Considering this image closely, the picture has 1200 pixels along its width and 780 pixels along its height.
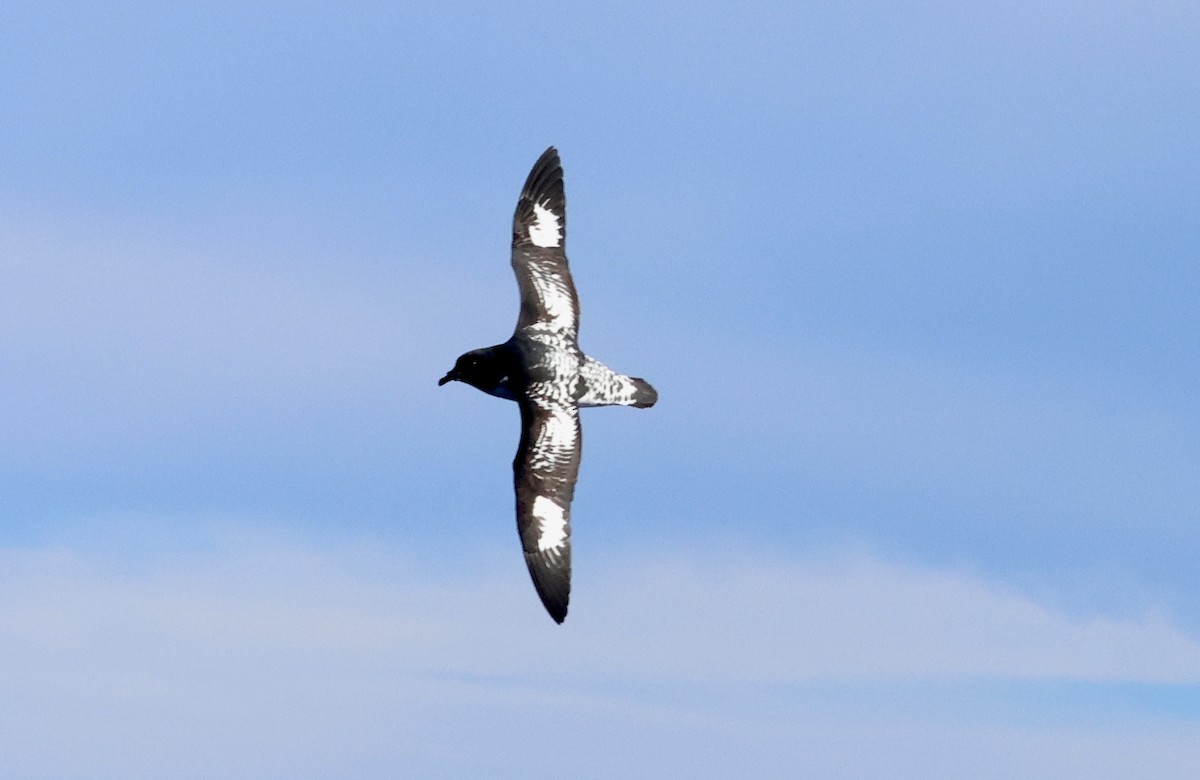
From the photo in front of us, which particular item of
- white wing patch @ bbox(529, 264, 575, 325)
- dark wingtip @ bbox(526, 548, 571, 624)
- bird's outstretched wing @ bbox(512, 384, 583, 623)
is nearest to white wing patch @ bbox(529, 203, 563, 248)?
white wing patch @ bbox(529, 264, 575, 325)

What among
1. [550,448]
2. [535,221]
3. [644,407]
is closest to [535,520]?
[550,448]

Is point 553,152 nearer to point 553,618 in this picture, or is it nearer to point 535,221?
point 535,221

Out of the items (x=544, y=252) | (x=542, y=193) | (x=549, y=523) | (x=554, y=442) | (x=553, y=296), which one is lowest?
(x=549, y=523)

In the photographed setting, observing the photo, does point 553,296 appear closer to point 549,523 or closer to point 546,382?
point 546,382

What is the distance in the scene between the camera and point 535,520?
27719mm

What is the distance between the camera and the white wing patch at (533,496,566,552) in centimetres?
2752

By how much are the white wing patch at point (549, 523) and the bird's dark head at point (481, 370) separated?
2283 millimetres

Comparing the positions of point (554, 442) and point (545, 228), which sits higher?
point (545, 228)

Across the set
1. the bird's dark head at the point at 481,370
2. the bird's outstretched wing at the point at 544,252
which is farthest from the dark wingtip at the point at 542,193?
the bird's dark head at the point at 481,370

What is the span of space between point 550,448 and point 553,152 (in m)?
6.07

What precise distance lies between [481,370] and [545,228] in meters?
3.29

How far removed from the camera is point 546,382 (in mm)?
28516

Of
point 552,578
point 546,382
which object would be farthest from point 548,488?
point 546,382

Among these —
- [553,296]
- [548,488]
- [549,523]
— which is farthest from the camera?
[553,296]
